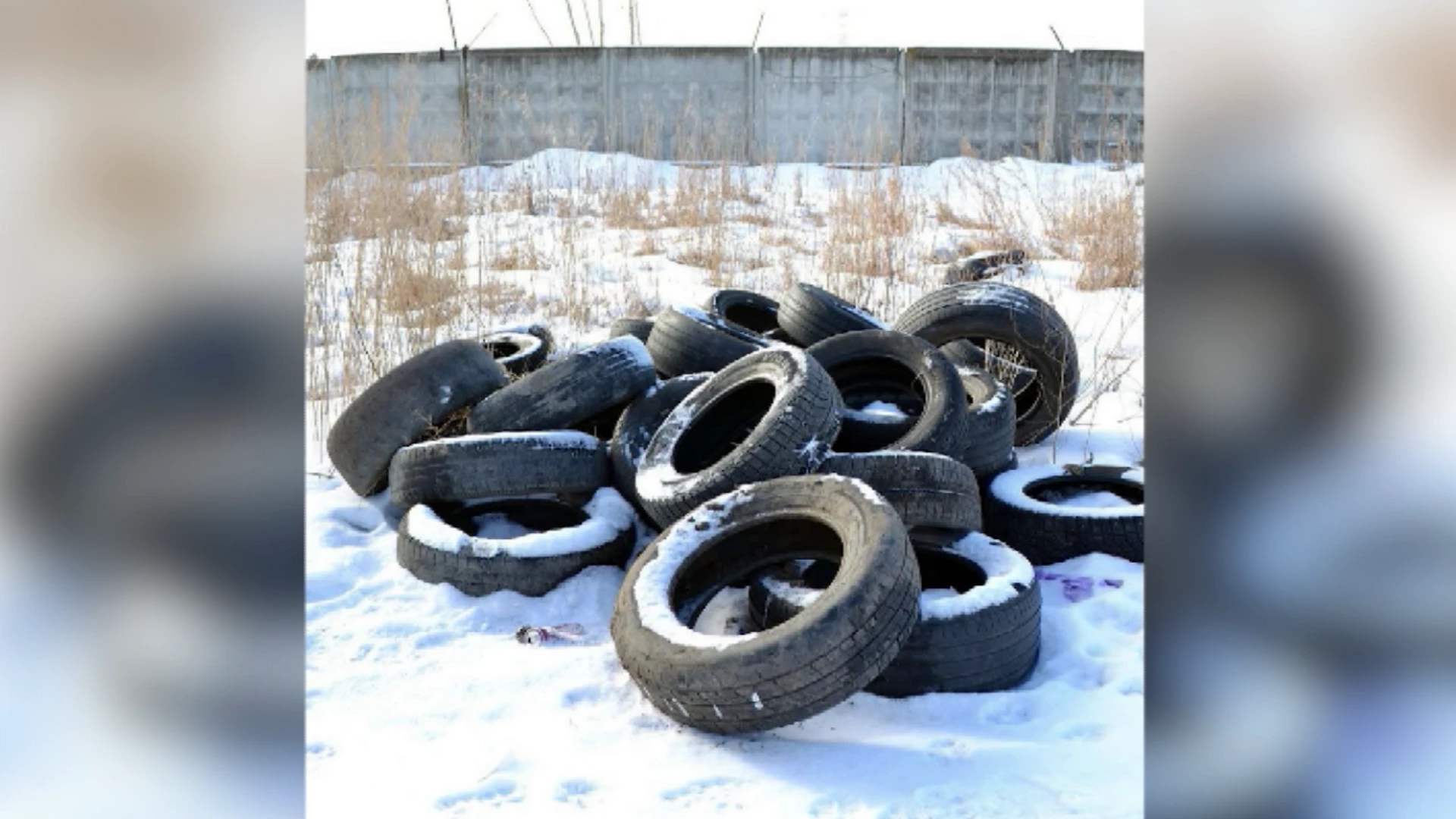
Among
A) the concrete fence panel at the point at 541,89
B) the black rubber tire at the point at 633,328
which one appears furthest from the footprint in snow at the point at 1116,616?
the concrete fence panel at the point at 541,89

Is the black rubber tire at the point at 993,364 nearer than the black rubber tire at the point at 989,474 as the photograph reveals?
No

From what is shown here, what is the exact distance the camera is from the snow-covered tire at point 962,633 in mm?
3580

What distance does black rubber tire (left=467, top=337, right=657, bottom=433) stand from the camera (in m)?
5.24

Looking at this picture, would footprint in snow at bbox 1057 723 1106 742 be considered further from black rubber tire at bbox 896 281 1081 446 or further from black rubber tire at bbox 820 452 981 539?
black rubber tire at bbox 896 281 1081 446

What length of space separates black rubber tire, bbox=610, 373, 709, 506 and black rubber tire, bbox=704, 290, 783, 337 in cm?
150

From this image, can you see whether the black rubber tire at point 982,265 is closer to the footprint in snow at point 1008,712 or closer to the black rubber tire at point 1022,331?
the black rubber tire at point 1022,331

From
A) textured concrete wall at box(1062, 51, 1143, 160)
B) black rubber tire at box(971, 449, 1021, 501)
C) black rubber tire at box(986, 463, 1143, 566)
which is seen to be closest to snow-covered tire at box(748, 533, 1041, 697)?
black rubber tire at box(986, 463, 1143, 566)

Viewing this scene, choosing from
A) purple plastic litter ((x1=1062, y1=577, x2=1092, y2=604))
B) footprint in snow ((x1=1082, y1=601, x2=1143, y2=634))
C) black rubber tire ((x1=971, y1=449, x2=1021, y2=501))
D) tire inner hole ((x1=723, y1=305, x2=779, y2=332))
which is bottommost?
footprint in snow ((x1=1082, y1=601, x2=1143, y2=634))

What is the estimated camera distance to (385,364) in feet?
23.4

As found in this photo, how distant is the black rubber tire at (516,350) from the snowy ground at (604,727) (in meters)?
1.37

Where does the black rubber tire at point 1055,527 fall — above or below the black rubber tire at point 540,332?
below

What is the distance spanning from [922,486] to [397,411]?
7.76 feet
